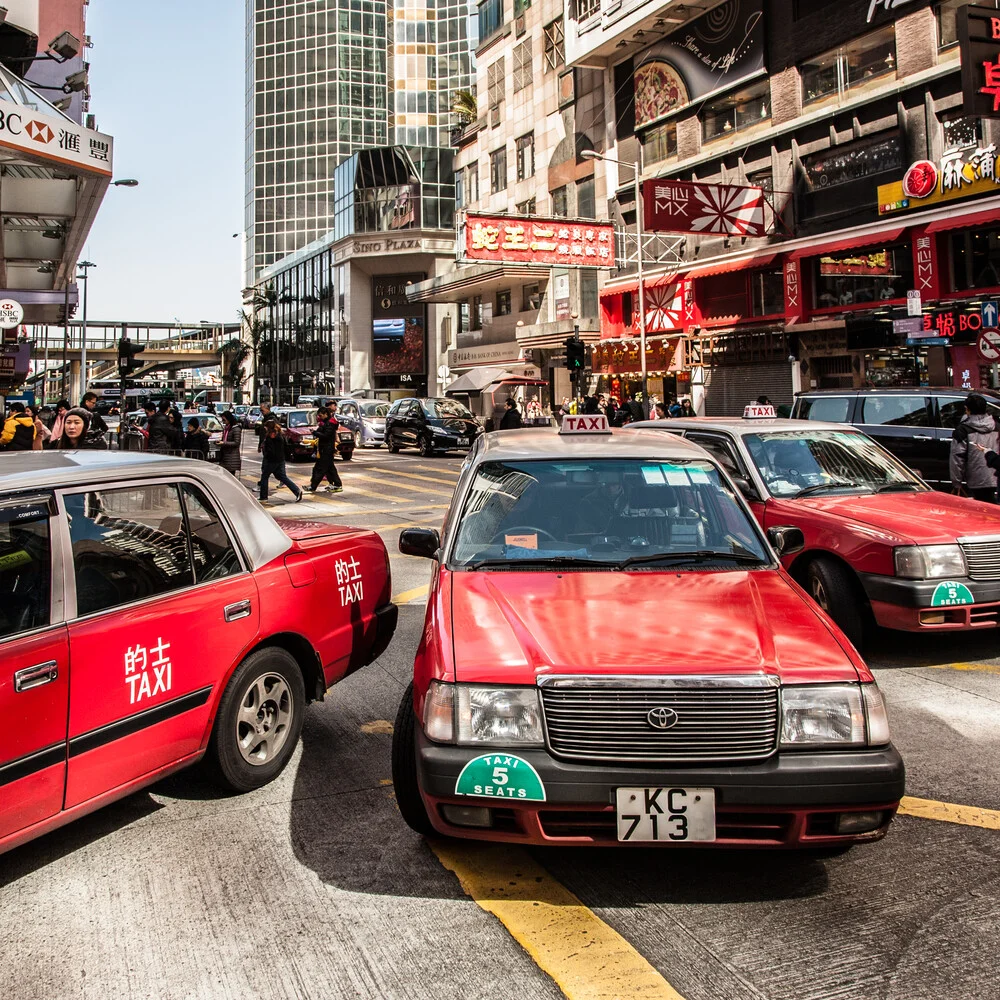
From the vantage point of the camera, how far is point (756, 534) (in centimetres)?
452

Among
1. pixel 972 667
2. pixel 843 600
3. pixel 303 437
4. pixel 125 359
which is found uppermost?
pixel 125 359

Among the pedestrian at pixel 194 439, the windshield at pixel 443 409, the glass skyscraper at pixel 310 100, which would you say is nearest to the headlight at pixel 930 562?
the pedestrian at pixel 194 439

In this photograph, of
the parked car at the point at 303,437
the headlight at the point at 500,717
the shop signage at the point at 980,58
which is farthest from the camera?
the parked car at the point at 303,437

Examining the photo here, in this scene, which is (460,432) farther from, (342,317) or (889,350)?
(342,317)

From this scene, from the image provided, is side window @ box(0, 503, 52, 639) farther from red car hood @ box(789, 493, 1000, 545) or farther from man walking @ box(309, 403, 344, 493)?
man walking @ box(309, 403, 344, 493)

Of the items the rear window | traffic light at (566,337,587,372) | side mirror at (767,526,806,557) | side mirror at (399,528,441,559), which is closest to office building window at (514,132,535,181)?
traffic light at (566,337,587,372)

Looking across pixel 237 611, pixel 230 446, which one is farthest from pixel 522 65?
pixel 237 611

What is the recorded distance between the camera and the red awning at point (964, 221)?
22.2 metres

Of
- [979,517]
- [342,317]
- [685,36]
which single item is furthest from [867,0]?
[342,317]

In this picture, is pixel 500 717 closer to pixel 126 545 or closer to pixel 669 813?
→ pixel 669 813

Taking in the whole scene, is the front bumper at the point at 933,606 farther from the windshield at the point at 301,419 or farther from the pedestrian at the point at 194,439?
the windshield at the point at 301,419

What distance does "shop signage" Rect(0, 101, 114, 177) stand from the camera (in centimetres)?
1399

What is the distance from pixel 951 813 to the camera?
161 inches

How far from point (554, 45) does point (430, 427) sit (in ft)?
78.1
